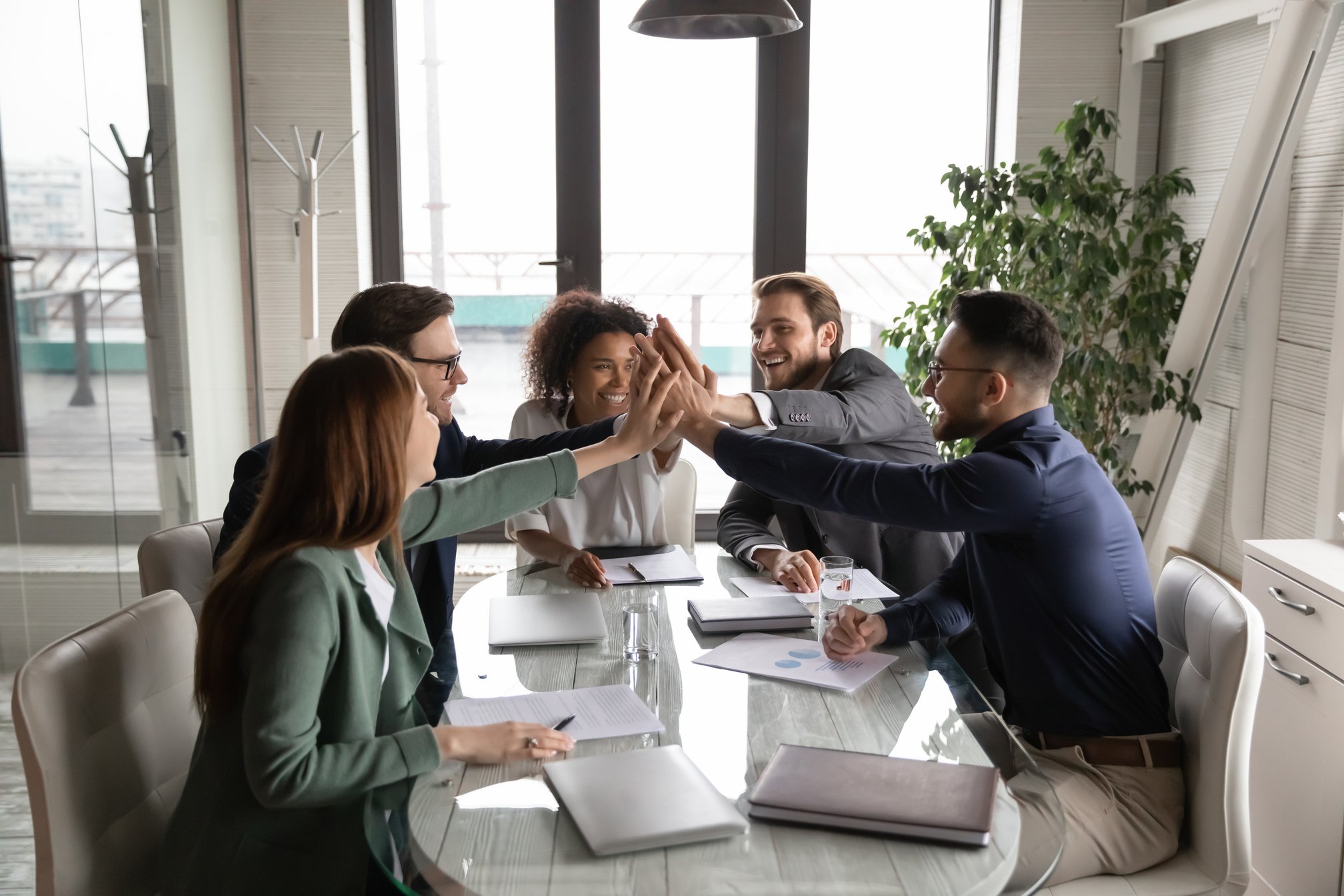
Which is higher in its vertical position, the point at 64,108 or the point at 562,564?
the point at 64,108

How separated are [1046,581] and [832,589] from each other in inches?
13.1

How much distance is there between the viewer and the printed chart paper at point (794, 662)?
5.46ft

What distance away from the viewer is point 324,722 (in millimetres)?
1370

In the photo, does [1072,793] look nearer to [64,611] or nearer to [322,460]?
[322,460]

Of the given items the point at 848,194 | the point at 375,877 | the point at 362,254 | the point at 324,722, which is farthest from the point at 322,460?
the point at 848,194

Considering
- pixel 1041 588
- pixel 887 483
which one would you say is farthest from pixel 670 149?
pixel 1041 588

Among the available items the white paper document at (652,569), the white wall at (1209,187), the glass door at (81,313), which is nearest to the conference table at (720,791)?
the white paper document at (652,569)

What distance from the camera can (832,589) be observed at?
185cm

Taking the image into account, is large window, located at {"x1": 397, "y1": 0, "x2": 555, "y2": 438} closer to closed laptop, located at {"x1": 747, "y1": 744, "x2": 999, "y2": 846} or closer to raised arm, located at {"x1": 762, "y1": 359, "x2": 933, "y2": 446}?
raised arm, located at {"x1": 762, "y1": 359, "x2": 933, "y2": 446}

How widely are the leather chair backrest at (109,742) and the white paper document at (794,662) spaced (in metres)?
0.77

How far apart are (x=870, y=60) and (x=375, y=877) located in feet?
11.5

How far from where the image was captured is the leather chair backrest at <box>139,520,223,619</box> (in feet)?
6.76

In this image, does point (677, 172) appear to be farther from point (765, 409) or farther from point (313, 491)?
point (313, 491)

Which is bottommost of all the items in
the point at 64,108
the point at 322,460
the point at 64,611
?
the point at 64,611
